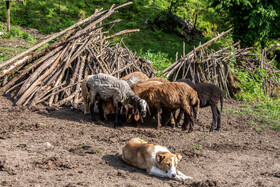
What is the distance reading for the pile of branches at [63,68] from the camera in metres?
11.1

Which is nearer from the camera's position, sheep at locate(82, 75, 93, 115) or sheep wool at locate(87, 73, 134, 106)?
sheep wool at locate(87, 73, 134, 106)

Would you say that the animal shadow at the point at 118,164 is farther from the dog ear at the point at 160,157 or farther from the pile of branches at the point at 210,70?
the pile of branches at the point at 210,70


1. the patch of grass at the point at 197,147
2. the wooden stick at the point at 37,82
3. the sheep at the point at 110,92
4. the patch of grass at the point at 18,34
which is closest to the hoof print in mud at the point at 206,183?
the patch of grass at the point at 197,147

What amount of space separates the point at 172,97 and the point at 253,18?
11.9 meters

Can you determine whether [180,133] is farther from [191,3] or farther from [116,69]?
[191,3]

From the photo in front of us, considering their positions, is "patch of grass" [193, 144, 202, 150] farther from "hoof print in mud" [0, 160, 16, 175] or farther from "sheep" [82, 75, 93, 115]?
"hoof print in mud" [0, 160, 16, 175]

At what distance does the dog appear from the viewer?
6.20 m

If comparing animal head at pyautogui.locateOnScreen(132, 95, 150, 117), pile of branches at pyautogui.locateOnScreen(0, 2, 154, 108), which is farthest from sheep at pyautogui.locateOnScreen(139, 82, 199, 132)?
pile of branches at pyautogui.locateOnScreen(0, 2, 154, 108)

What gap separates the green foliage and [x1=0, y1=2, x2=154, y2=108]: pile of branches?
869cm

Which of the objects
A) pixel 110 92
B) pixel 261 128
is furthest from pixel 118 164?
pixel 261 128

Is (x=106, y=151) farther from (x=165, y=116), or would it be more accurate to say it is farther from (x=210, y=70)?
(x=210, y=70)

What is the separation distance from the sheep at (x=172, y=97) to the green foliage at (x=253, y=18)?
10.9 metres

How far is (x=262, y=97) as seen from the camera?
14.6m

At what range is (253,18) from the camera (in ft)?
63.5
